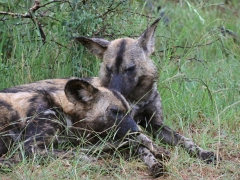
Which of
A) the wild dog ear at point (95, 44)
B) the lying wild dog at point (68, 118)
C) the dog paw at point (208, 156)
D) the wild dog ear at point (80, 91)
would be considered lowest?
the dog paw at point (208, 156)

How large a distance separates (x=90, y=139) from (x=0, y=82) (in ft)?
4.79

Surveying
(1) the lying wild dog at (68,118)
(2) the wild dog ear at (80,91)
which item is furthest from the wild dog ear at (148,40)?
(2) the wild dog ear at (80,91)

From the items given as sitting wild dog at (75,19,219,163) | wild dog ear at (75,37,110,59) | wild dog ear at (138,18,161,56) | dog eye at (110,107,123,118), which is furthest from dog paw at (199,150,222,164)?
wild dog ear at (75,37,110,59)

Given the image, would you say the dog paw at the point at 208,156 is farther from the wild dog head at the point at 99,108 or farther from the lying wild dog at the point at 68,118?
the wild dog head at the point at 99,108

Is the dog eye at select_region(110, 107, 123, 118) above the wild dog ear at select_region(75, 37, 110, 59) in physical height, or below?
below

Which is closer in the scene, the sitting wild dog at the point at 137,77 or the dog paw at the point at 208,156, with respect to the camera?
the dog paw at the point at 208,156

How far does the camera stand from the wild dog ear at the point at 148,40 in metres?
5.39

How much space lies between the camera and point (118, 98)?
4.50m

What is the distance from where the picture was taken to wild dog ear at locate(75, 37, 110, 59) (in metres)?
5.43

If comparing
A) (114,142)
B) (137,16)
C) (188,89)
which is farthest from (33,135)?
(137,16)

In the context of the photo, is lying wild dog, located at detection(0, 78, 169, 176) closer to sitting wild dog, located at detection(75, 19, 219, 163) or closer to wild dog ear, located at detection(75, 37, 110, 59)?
sitting wild dog, located at detection(75, 19, 219, 163)

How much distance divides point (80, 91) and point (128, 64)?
2.75ft

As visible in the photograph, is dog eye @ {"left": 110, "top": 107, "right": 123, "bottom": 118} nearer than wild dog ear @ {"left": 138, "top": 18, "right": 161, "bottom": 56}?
Yes

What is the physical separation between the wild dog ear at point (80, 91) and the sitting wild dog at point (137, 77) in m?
0.51
